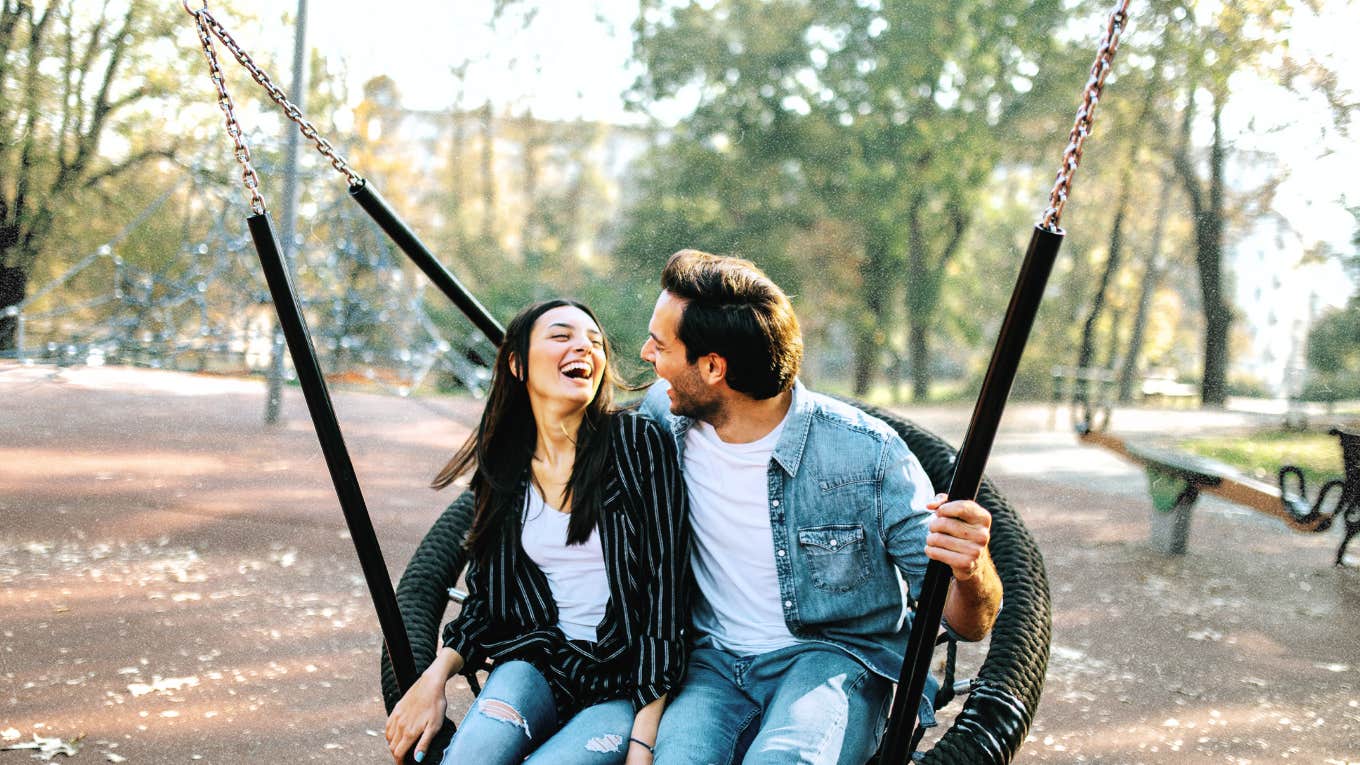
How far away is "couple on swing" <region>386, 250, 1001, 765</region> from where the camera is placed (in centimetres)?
160

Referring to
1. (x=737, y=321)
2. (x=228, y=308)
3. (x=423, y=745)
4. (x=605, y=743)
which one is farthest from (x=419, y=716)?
(x=228, y=308)

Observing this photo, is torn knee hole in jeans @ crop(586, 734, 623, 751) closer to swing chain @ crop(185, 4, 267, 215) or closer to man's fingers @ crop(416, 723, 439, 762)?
man's fingers @ crop(416, 723, 439, 762)

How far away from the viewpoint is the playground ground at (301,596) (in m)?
2.85

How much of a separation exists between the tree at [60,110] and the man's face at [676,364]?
147 inches

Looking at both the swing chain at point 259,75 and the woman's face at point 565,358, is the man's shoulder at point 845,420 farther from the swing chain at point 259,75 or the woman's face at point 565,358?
the swing chain at point 259,75

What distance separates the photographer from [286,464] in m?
5.68

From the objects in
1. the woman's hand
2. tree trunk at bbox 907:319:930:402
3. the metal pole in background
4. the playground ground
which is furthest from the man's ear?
tree trunk at bbox 907:319:930:402

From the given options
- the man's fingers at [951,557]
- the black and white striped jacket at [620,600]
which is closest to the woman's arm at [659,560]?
the black and white striped jacket at [620,600]

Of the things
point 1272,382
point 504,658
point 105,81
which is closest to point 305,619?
point 504,658

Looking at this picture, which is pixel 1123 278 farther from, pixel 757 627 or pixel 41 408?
pixel 41 408

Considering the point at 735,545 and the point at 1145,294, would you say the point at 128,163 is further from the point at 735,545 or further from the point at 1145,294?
the point at 1145,294

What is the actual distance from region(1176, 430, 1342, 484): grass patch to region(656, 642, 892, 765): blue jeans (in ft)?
10.8

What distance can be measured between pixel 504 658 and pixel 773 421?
1.90 feet

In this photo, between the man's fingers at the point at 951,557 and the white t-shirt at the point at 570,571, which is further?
the white t-shirt at the point at 570,571
